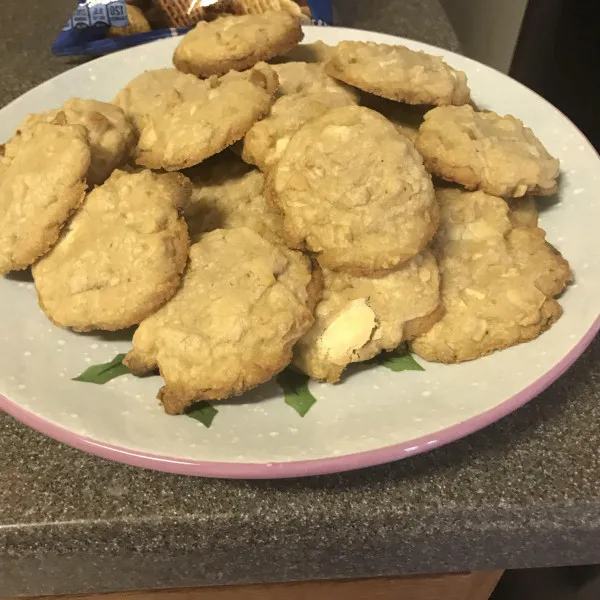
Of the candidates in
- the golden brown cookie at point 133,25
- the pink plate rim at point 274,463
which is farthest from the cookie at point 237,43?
the pink plate rim at point 274,463

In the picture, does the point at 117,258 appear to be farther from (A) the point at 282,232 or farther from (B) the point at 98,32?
(B) the point at 98,32

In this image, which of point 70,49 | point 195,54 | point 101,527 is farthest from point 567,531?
point 70,49

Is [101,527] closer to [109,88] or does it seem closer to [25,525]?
[25,525]

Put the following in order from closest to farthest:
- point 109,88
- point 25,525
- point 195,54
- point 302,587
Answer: point 25,525, point 302,587, point 195,54, point 109,88

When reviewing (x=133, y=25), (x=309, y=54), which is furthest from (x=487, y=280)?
(x=133, y=25)

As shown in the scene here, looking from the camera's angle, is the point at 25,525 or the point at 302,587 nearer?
the point at 25,525

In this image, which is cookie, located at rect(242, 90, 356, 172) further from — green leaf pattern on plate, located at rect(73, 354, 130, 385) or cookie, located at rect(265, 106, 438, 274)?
green leaf pattern on plate, located at rect(73, 354, 130, 385)

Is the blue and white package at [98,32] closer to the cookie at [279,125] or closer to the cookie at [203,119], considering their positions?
the cookie at [203,119]
